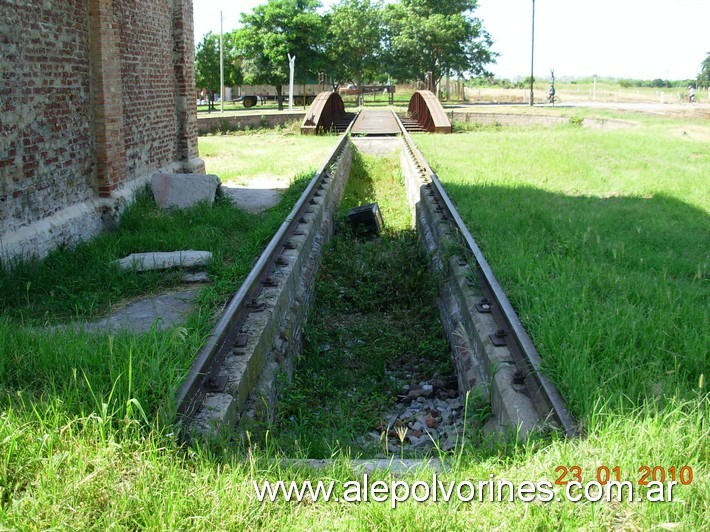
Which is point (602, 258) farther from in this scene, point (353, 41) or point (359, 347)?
point (353, 41)

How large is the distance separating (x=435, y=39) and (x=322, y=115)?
23236 mm

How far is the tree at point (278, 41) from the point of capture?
45812 mm

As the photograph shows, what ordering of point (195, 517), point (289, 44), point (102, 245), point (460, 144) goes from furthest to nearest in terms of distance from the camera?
point (289, 44), point (460, 144), point (102, 245), point (195, 517)

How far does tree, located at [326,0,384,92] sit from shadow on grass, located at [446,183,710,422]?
1619 inches

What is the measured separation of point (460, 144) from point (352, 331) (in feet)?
39.4

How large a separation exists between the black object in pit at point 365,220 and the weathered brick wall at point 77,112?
9.40 feet

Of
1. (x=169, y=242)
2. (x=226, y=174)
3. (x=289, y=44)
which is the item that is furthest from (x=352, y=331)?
(x=289, y=44)

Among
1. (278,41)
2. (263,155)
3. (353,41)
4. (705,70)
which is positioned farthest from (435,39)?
(705,70)

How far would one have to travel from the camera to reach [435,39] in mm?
43031

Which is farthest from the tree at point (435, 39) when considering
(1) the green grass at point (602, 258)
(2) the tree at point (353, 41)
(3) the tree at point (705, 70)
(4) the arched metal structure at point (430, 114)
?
(3) the tree at point (705, 70)

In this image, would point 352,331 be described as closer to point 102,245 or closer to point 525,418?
point 102,245

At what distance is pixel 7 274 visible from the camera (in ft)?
17.9

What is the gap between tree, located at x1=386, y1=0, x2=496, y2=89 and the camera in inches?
1684

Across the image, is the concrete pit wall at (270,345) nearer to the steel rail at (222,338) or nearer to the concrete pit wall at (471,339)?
the steel rail at (222,338)
